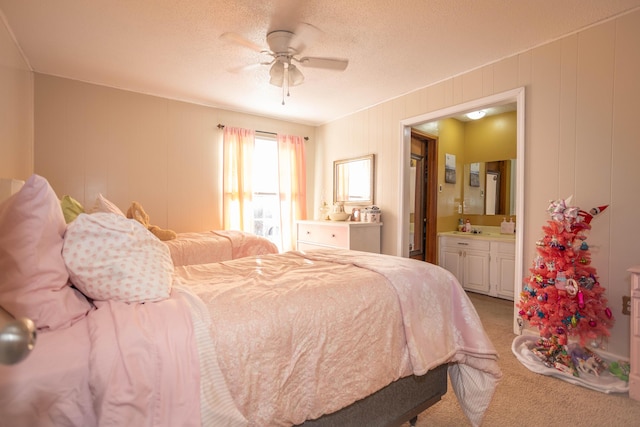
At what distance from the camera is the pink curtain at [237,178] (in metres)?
4.41

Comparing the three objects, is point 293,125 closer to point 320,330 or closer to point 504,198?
point 504,198

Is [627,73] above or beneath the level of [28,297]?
above

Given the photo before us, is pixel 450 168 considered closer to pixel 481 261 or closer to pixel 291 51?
pixel 481 261

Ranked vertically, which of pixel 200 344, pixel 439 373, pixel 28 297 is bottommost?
pixel 439 373

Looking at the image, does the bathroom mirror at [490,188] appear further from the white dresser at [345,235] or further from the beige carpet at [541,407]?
the beige carpet at [541,407]

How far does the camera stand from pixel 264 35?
2.55m

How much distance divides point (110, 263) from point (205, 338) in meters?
0.43

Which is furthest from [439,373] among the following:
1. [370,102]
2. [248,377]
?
[370,102]

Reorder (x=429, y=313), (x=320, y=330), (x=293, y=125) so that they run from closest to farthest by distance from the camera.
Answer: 1. (x=320, y=330)
2. (x=429, y=313)
3. (x=293, y=125)

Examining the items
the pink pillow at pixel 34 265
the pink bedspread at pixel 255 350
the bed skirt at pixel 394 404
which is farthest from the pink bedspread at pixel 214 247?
the bed skirt at pixel 394 404

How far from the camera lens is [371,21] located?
7.72 feet

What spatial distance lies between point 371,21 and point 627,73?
1896 mm

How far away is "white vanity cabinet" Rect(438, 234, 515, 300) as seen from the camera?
12.8ft

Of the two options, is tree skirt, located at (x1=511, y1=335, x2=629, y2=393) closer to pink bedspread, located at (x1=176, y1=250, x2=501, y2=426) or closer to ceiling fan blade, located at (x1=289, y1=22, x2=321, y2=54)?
pink bedspread, located at (x1=176, y1=250, x2=501, y2=426)
